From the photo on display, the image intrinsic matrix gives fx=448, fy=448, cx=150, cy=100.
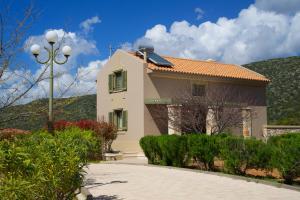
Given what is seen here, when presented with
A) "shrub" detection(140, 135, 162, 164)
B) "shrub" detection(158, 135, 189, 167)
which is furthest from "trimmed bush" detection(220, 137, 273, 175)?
"shrub" detection(140, 135, 162, 164)

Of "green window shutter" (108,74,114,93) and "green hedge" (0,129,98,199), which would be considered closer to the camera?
"green hedge" (0,129,98,199)

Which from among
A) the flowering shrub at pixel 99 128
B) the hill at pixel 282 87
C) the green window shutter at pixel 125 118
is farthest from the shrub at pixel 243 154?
the hill at pixel 282 87

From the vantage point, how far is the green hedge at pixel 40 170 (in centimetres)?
513

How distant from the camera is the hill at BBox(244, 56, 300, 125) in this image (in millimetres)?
44150

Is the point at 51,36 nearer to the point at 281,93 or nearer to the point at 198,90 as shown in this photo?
the point at 198,90

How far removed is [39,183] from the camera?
6059mm

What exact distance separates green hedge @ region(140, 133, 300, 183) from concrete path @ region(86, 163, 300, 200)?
0.77 metres

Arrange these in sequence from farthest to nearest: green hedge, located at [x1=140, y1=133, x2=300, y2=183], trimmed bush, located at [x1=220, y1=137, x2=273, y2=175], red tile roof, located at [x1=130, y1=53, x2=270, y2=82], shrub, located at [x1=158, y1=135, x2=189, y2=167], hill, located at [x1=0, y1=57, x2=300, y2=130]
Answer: hill, located at [x1=0, y1=57, x2=300, y2=130] → red tile roof, located at [x1=130, y1=53, x2=270, y2=82] → shrub, located at [x1=158, y1=135, x2=189, y2=167] → trimmed bush, located at [x1=220, y1=137, x2=273, y2=175] → green hedge, located at [x1=140, y1=133, x2=300, y2=183]

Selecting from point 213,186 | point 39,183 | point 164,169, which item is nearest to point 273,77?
point 164,169

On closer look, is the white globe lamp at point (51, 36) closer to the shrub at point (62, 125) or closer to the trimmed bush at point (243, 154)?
the trimmed bush at point (243, 154)

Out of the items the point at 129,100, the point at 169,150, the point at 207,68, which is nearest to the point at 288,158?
the point at 169,150

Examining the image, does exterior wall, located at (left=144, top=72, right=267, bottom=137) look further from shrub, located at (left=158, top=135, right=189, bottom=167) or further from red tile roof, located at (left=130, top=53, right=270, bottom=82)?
shrub, located at (left=158, top=135, right=189, bottom=167)

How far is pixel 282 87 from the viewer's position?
1953 inches

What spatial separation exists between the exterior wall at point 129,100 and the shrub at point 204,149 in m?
10.2
